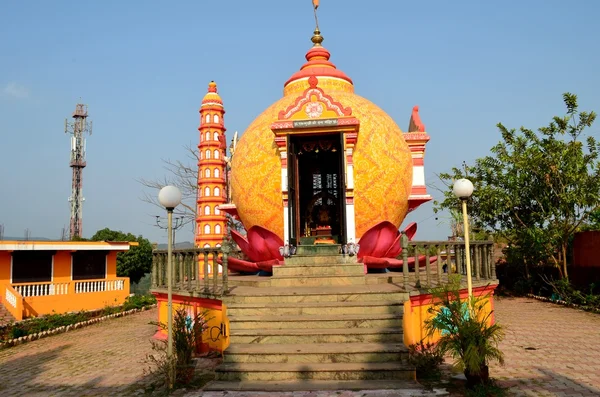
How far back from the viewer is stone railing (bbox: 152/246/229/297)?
8.00 metres

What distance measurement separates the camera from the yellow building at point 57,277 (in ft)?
60.2

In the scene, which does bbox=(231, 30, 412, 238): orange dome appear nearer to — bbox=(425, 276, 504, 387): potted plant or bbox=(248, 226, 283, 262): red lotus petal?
bbox=(248, 226, 283, 262): red lotus petal

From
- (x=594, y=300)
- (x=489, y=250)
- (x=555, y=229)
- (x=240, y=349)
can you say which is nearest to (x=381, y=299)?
(x=240, y=349)

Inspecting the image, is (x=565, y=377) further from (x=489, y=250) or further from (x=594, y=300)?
(x=594, y=300)

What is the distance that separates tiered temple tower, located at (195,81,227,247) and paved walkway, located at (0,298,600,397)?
29.3ft

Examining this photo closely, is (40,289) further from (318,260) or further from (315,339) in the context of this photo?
(315,339)

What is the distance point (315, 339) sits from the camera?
6.80 meters

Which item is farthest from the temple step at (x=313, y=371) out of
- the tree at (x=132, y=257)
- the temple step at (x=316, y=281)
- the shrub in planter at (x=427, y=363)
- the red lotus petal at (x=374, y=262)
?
the tree at (x=132, y=257)

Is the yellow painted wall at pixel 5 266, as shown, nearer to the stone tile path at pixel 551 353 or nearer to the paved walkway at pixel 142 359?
the paved walkway at pixel 142 359

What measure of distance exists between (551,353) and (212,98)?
1922 centimetres

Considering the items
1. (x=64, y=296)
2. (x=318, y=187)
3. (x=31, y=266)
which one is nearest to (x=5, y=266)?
(x=31, y=266)

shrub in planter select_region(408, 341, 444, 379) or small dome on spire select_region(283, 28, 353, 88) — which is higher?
small dome on spire select_region(283, 28, 353, 88)

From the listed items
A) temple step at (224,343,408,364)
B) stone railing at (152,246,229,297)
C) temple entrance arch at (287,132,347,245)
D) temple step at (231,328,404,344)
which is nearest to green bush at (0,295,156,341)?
stone railing at (152,246,229,297)

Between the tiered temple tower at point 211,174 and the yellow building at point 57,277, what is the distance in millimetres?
4813
